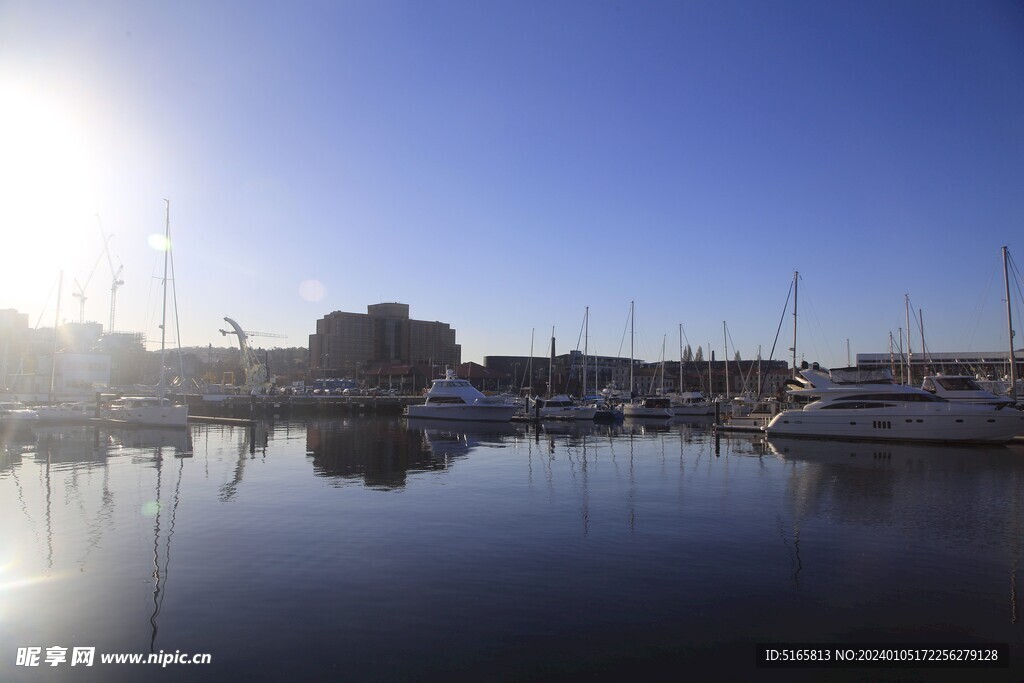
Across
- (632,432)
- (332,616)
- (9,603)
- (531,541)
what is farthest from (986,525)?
(632,432)

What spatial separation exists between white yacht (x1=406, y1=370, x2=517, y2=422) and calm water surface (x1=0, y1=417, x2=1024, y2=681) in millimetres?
39153

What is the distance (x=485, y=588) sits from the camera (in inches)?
485

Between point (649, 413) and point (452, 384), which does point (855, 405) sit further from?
point (452, 384)

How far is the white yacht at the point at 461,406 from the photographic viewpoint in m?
67.6

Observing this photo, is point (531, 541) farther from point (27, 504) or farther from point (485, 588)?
point (27, 504)

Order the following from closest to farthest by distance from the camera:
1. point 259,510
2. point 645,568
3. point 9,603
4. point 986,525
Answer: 1. point 9,603
2. point 645,568
3. point 986,525
4. point 259,510

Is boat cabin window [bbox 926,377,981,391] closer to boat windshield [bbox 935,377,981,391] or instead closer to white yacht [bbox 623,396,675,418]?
boat windshield [bbox 935,377,981,391]

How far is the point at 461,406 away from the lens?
68875mm

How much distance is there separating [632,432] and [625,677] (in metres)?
50.4

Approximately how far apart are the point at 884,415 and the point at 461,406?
40.5 m

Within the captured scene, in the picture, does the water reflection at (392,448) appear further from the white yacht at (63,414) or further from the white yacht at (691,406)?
the white yacht at (691,406)

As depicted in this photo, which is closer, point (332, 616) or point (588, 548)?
point (332, 616)

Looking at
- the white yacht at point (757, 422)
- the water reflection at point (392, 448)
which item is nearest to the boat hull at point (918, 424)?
the white yacht at point (757, 422)

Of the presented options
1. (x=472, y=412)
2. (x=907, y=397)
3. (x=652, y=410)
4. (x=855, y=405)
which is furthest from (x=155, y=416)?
(x=907, y=397)
